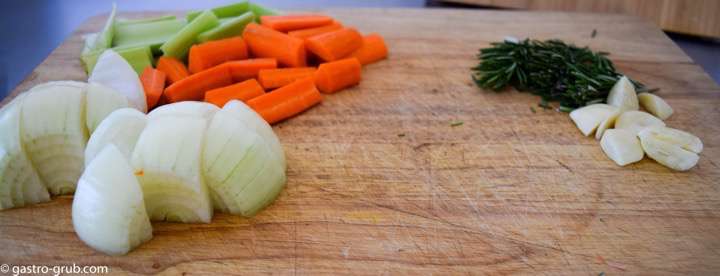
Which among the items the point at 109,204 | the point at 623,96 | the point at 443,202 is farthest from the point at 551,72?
the point at 109,204

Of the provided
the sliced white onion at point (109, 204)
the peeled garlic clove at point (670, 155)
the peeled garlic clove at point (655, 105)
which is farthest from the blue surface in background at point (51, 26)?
the sliced white onion at point (109, 204)

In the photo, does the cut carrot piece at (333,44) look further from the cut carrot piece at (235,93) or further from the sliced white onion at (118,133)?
the sliced white onion at (118,133)

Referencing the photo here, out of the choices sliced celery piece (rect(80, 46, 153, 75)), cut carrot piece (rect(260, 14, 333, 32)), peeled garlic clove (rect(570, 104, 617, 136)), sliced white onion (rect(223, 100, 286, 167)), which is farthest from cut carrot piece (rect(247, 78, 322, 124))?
peeled garlic clove (rect(570, 104, 617, 136))

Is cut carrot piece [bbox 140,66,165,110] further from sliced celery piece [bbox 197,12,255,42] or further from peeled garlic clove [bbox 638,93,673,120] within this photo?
peeled garlic clove [bbox 638,93,673,120]

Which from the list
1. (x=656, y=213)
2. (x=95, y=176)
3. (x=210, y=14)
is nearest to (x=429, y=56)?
(x=210, y=14)

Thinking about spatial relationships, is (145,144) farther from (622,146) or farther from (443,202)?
(622,146)

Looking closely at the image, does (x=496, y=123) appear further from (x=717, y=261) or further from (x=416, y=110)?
(x=717, y=261)
